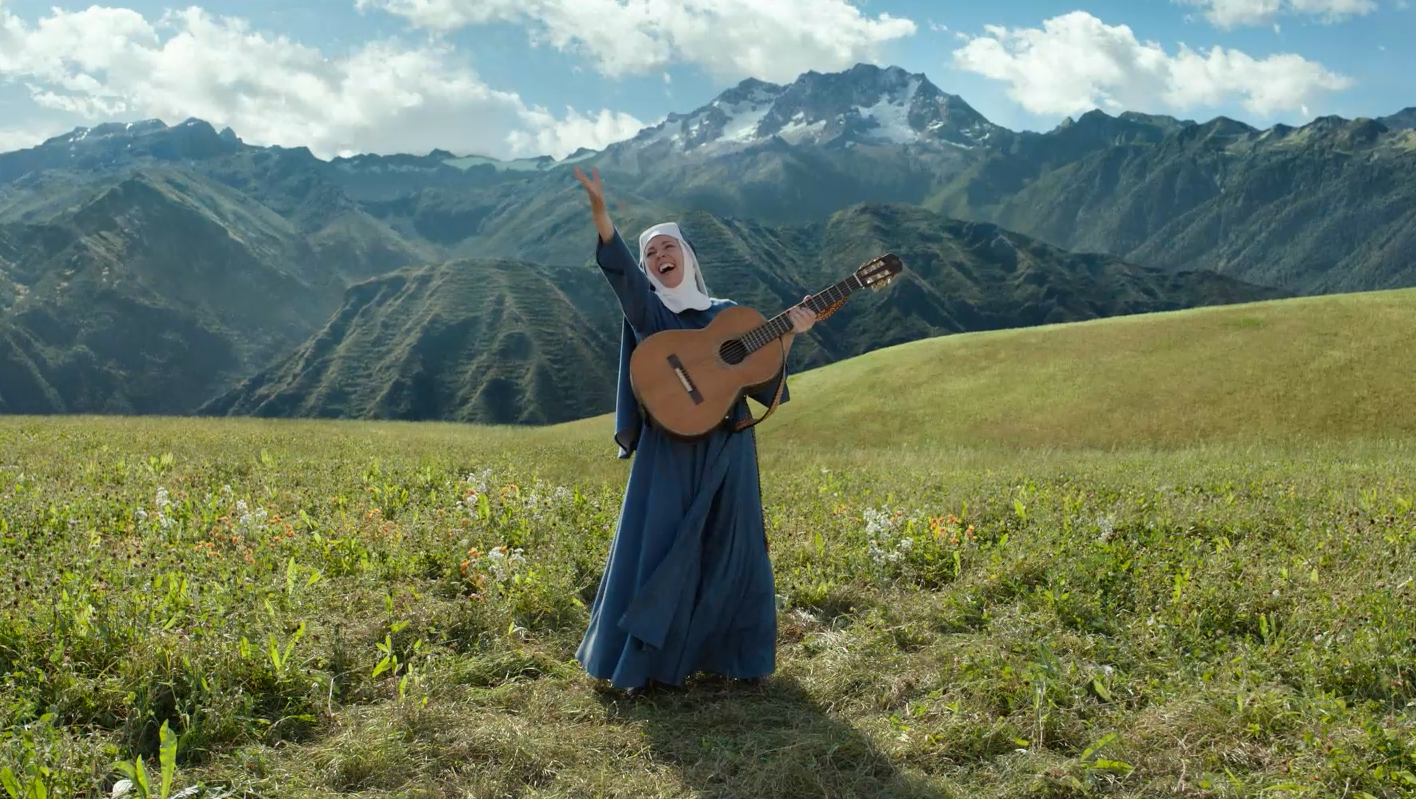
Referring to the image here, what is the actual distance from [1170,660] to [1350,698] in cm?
110

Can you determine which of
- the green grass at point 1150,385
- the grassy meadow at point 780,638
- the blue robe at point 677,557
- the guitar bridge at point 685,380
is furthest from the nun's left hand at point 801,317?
the green grass at point 1150,385

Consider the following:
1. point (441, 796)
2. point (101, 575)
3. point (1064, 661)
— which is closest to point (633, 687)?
point (441, 796)

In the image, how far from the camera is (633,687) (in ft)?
22.4

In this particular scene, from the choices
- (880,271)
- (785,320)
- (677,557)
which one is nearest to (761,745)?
(677,557)

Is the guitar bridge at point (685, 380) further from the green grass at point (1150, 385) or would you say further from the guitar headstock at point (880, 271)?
the green grass at point (1150, 385)

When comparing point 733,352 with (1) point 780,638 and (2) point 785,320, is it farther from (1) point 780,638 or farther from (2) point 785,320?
(1) point 780,638

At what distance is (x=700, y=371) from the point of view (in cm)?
682

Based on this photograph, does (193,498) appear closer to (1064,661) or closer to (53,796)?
(53,796)

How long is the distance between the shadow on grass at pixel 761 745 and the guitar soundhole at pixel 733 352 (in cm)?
238

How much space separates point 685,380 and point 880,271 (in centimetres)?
165

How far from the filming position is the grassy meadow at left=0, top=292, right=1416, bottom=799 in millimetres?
5602

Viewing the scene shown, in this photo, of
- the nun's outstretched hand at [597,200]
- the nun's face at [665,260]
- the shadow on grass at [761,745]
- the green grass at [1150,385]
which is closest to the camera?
the shadow on grass at [761,745]

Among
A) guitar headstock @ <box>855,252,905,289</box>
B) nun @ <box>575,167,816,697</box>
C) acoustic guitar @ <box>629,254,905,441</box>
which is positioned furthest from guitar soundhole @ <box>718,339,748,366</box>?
guitar headstock @ <box>855,252,905,289</box>

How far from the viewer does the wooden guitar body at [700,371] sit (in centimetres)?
671
